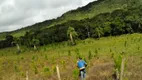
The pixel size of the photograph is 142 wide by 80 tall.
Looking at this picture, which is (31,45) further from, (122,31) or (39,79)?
(39,79)

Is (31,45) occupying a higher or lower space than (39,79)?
lower

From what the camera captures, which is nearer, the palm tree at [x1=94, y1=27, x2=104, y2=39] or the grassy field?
the grassy field

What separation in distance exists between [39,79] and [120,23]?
89.2 meters

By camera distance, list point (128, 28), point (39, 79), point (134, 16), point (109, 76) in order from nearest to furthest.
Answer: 1. point (109, 76)
2. point (39, 79)
3. point (128, 28)
4. point (134, 16)

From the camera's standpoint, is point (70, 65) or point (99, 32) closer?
point (70, 65)

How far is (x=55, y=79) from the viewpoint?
25.4 m

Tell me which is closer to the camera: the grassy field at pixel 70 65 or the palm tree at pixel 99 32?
the grassy field at pixel 70 65

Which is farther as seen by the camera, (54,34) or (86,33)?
(54,34)

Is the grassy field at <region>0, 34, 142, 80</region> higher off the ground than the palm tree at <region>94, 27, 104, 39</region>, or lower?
higher

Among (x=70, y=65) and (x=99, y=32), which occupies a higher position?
(x=70, y=65)

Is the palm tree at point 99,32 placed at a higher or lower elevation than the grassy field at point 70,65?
lower

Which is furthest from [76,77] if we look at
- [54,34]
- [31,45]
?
[54,34]

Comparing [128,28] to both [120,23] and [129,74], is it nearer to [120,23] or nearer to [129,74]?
[120,23]

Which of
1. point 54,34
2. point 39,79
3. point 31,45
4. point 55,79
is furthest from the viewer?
point 54,34
